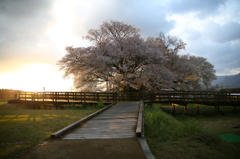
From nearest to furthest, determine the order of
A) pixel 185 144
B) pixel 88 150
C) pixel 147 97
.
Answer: pixel 88 150, pixel 185 144, pixel 147 97

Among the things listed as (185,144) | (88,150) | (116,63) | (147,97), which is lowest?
(185,144)

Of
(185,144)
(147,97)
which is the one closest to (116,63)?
(147,97)

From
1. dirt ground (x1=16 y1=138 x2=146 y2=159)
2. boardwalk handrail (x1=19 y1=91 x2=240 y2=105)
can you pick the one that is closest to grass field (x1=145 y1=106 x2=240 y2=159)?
dirt ground (x1=16 y1=138 x2=146 y2=159)

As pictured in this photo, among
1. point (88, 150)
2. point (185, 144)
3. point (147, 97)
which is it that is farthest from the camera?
point (147, 97)

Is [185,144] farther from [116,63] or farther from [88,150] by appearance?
[116,63]

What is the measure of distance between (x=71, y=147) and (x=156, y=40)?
29.1 metres

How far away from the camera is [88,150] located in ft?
15.1

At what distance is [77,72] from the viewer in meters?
23.3

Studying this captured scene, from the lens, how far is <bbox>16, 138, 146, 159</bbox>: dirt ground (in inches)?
167

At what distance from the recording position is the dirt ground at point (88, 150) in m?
4.23

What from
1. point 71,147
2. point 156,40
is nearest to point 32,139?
point 71,147

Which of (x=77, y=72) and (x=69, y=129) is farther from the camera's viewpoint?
(x=77, y=72)

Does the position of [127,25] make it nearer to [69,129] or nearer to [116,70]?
[116,70]

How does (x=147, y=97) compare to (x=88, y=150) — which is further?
(x=147, y=97)
